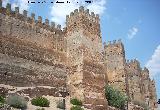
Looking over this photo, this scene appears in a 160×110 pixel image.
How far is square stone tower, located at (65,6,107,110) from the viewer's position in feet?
104

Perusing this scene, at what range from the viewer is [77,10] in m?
35.5

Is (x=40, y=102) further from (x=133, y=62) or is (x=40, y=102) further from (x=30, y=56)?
(x=133, y=62)

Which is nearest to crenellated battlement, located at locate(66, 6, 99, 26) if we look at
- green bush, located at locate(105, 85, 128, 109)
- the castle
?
the castle

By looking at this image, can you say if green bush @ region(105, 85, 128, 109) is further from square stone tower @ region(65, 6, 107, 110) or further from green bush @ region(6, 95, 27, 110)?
green bush @ region(6, 95, 27, 110)

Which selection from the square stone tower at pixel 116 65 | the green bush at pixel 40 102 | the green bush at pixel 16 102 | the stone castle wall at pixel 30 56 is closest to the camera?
the green bush at pixel 16 102

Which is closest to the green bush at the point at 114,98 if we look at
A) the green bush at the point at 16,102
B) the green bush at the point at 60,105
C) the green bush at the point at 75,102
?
the green bush at the point at 75,102

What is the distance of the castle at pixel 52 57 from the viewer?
30.6 metres

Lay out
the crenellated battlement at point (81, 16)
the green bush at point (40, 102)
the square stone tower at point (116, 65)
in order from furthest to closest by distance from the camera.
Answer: the square stone tower at point (116, 65), the crenellated battlement at point (81, 16), the green bush at point (40, 102)

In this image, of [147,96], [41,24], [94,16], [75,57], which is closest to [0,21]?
[41,24]

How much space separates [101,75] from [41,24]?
28.8 ft

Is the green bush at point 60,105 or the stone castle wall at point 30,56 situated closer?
the green bush at point 60,105

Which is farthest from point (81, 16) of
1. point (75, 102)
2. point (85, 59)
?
point (75, 102)

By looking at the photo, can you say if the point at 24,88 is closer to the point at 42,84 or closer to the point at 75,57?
the point at 42,84

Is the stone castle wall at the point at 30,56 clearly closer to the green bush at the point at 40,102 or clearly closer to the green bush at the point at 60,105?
the green bush at the point at 40,102
